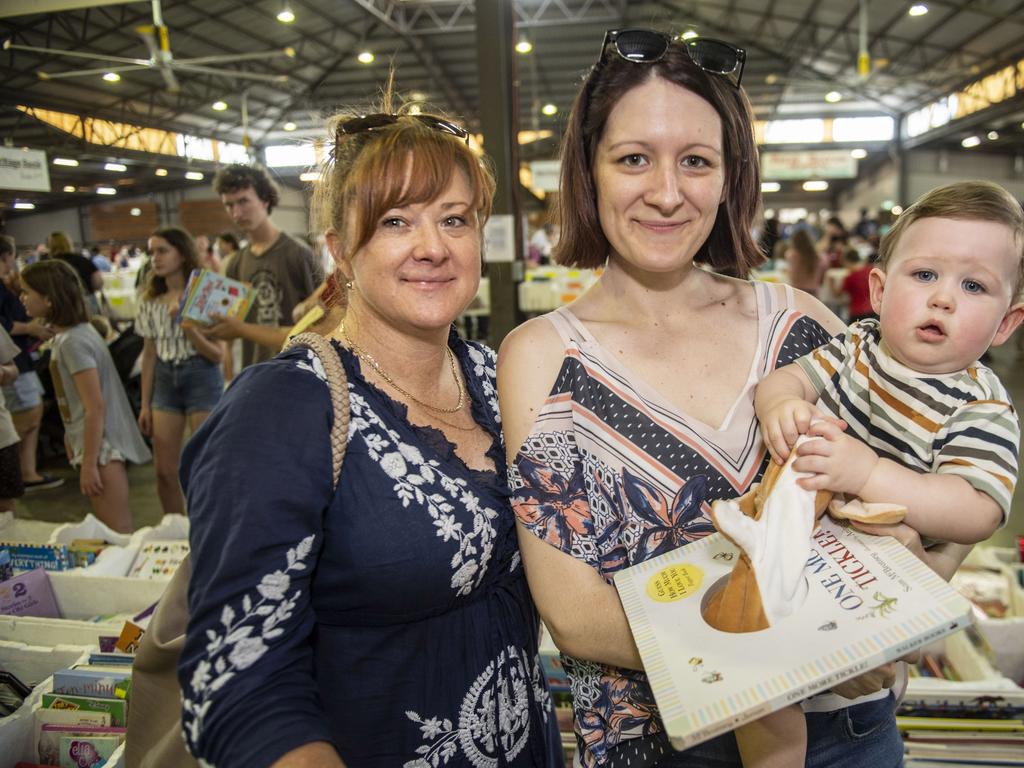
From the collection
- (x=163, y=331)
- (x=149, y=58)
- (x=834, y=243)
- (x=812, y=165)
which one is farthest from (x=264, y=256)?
(x=812, y=165)

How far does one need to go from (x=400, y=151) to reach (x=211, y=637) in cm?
82

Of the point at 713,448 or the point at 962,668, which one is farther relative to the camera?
the point at 962,668

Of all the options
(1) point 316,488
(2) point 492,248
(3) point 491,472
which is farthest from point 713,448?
(2) point 492,248

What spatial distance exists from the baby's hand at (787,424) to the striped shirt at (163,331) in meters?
3.62

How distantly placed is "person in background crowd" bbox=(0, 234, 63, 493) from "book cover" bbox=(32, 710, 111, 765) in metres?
2.25

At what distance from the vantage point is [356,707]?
1141 mm

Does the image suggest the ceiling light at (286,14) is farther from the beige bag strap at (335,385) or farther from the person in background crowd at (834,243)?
the beige bag strap at (335,385)

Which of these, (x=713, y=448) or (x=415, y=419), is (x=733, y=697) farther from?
(x=415, y=419)

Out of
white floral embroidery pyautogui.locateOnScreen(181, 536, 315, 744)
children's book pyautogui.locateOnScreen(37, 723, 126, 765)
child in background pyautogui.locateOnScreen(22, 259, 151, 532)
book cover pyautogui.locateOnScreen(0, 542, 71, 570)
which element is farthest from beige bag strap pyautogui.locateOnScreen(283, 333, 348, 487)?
child in background pyautogui.locateOnScreen(22, 259, 151, 532)

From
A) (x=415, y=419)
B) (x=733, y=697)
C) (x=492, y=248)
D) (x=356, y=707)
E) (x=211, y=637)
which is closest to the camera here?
(x=733, y=697)

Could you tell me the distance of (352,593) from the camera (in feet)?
3.63

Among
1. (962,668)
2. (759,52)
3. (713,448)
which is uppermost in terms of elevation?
(759,52)

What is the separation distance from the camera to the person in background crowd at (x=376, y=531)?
94cm

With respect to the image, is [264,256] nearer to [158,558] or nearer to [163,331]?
[163,331]
